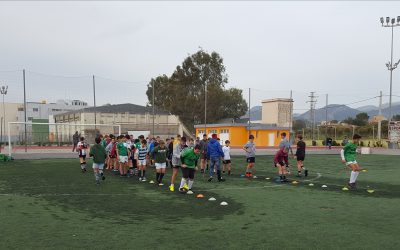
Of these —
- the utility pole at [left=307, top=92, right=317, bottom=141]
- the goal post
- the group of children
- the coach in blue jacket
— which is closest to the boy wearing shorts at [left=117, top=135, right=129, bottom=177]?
the group of children

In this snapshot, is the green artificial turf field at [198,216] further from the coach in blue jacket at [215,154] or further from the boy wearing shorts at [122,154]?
the boy wearing shorts at [122,154]

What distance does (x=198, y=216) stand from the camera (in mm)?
8656

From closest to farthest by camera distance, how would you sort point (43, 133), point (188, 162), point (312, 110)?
point (188, 162) < point (43, 133) < point (312, 110)

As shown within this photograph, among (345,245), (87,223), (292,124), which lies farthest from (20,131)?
(292,124)

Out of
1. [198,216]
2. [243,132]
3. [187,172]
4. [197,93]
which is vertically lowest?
[198,216]

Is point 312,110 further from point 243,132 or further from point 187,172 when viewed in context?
point 187,172

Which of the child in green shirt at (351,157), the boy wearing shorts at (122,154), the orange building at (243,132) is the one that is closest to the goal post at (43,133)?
the boy wearing shorts at (122,154)

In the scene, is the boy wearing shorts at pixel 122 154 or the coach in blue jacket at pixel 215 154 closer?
the coach in blue jacket at pixel 215 154

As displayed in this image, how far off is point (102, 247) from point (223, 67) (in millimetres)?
58676

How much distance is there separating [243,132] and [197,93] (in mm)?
9545

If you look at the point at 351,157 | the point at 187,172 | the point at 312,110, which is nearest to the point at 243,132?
the point at 312,110

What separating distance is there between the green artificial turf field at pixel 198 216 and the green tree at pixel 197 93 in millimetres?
36806

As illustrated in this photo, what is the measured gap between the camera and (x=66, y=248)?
6.17 m

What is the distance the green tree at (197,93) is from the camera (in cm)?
5247
